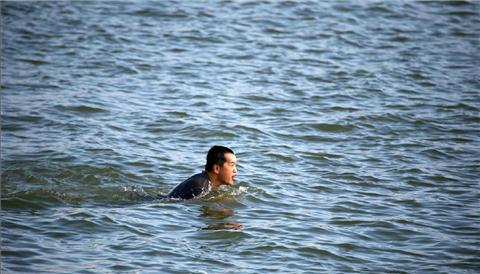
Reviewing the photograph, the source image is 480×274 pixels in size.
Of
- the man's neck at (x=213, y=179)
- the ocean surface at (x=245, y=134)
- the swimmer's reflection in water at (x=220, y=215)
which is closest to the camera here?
the ocean surface at (x=245, y=134)

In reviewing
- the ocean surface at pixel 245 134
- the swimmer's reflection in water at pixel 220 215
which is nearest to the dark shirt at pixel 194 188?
the ocean surface at pixel 245 134

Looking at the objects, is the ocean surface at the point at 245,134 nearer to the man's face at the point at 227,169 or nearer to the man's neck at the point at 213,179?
the man's neck at the point at 213,179

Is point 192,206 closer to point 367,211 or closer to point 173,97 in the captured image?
point 367,211

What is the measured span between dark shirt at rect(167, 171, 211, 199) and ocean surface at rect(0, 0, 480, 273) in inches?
5.8

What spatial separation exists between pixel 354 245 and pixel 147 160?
4544 millimetres

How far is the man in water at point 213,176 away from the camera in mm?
10617

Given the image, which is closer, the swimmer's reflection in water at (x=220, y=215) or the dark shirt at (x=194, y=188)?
the swimmer's reflection in water at (x=220, y=215)

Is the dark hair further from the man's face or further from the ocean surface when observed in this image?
the ocean surface

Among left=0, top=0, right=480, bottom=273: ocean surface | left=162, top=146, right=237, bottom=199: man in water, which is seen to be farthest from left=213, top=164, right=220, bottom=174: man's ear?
left=0, top=0, right=480, bottom=273: ocean surface

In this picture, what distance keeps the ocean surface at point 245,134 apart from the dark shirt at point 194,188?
0.48 ft

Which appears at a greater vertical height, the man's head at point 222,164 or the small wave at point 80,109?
the man's head at point 222,164

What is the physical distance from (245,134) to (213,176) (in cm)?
371

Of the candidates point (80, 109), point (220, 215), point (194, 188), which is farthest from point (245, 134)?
point (220, 215)

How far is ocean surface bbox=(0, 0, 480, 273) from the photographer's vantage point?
9203mm
